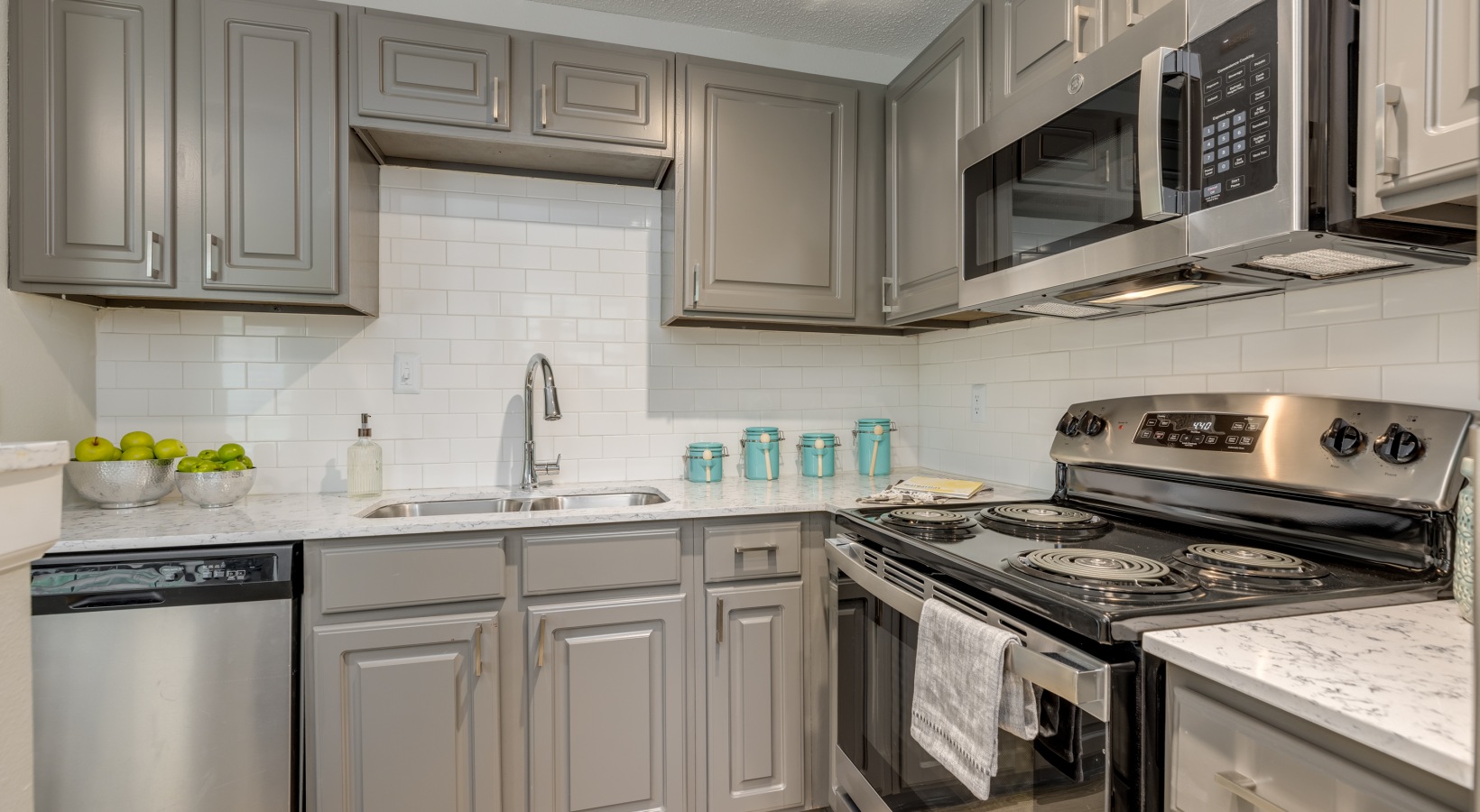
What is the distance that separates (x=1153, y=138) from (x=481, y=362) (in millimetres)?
1918

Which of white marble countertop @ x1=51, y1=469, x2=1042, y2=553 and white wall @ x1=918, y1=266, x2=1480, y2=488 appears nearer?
white wall @ x1=918, y1=266, x2=1480, y2=488

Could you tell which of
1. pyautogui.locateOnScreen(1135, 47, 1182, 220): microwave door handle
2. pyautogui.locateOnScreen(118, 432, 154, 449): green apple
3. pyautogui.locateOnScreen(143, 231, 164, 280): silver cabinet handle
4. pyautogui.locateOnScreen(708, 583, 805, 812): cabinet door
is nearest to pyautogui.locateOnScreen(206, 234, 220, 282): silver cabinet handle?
pyautogui.locateOnScreen(143, 231, 164, 280): silver cabinet handle

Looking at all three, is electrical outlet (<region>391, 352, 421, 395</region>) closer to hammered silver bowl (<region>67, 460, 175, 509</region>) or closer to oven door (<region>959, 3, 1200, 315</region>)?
hammered silver bowl (<region>67, 460, 175, 509</region>)

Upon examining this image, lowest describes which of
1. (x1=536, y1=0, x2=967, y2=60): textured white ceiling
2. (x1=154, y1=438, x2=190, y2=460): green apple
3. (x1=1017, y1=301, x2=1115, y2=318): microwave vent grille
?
(x1=154, y1=438, x2=190, y2=460): green apple

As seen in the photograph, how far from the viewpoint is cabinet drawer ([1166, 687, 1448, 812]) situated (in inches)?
26.3

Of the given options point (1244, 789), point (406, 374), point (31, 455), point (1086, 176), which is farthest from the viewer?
point (406, 374)

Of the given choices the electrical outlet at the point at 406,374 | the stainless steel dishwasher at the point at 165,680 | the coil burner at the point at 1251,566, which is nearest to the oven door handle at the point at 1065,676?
the coil burner at the point at 1251,566

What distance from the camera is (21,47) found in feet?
5.53

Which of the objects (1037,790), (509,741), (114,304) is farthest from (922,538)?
(114,304)

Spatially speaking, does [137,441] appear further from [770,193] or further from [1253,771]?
[1253,771]

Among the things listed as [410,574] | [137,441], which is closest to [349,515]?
[410,574]

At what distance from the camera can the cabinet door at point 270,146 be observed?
1796 mm

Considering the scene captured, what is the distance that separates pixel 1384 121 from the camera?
3.00 feet

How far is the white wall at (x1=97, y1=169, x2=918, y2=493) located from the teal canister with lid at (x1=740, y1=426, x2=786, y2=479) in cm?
11
